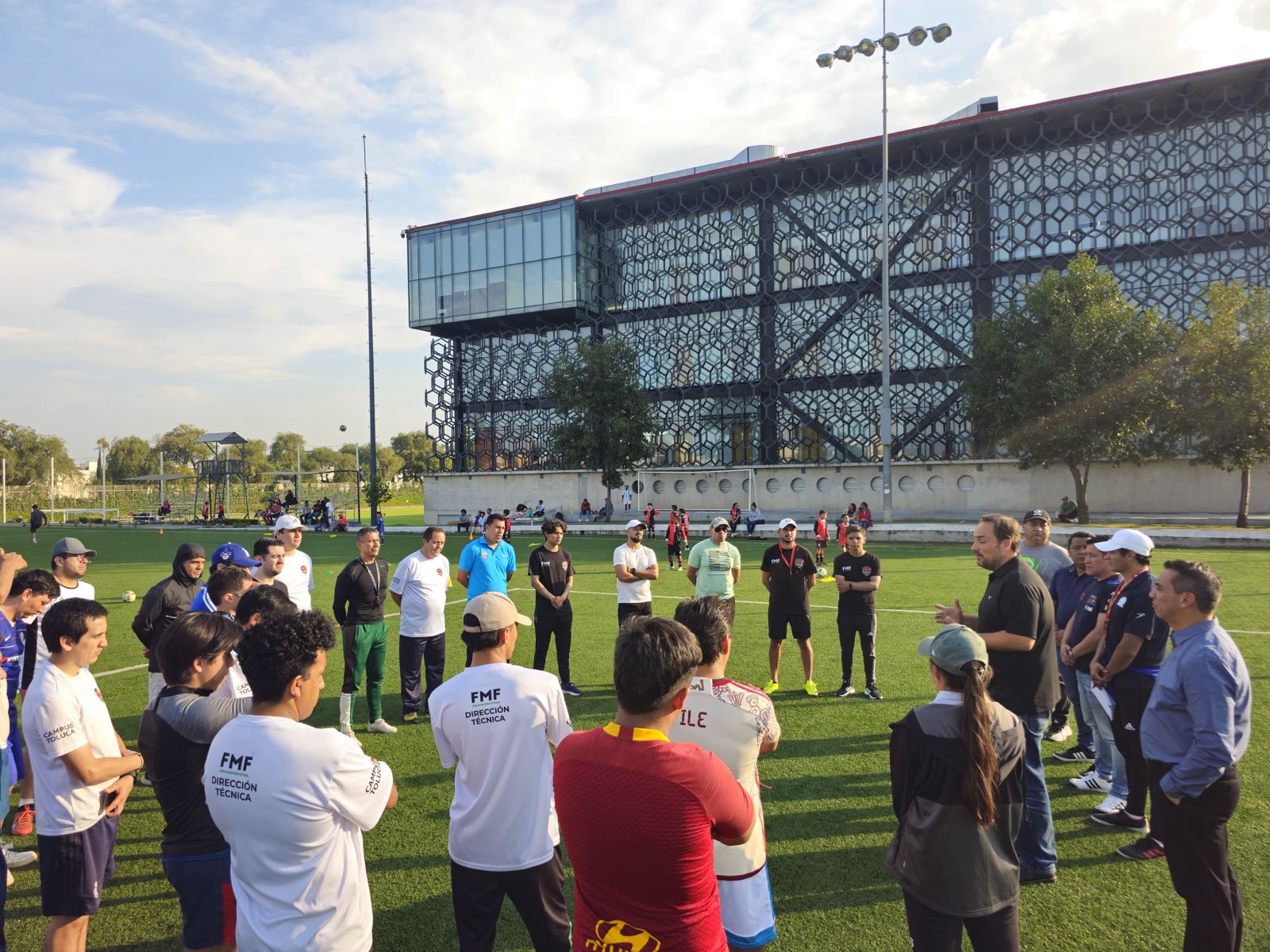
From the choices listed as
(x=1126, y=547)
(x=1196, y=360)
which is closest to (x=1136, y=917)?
(x=1126, y=547)

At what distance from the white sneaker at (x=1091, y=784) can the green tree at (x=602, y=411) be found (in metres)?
34.6

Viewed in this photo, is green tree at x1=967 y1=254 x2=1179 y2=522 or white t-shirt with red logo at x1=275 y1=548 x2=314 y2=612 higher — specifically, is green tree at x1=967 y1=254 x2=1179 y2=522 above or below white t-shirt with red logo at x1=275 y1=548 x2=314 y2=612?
above

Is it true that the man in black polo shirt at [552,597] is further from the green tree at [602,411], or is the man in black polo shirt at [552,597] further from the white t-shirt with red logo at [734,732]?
the green tree at [602,411]

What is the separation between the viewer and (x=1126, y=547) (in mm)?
4844

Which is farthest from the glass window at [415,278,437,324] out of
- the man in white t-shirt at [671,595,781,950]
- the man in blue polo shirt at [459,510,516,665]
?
the man in white t-shirt at [671,595,781,950]

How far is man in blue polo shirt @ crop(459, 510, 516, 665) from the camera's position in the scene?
26.5 ft

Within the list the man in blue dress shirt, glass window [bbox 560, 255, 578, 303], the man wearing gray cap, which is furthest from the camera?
glass window [bbox 560, 255, 578, 303]

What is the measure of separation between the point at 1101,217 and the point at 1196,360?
14271 millimetres

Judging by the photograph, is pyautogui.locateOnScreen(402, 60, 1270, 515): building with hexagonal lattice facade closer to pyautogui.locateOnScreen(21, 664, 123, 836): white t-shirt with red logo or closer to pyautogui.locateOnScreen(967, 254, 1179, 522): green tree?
pyautogui.locateOnScreen(967, 254, 1179, 522): green tree

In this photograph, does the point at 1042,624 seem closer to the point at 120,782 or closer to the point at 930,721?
the point at 930,721

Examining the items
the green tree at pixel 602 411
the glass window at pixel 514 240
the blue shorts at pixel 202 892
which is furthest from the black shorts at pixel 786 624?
the glass window at pixel 514 240

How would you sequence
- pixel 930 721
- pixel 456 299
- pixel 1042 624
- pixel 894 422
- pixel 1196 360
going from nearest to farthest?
1. pixel 930 721
2. pixel 1042 624
3. pixel 1196 360
4. pixel 894 422
5. pixel 456 299

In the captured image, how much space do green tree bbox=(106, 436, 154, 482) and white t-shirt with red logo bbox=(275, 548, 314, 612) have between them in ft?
354

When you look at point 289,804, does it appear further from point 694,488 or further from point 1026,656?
point 694,488
